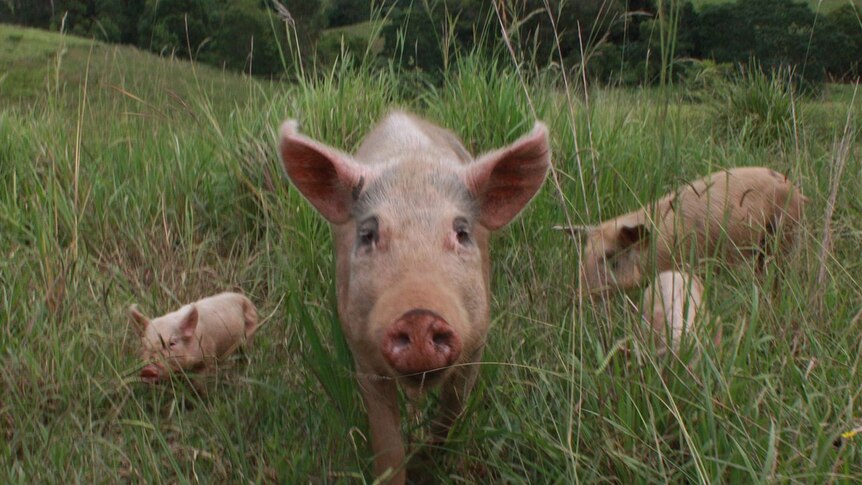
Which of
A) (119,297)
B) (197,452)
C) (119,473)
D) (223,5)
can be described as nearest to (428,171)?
(197,452)

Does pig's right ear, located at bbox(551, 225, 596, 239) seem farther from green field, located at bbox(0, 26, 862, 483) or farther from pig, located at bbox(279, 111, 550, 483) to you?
pig, located at bbox(279, 111, 550, 483)

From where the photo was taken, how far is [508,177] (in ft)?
9.86

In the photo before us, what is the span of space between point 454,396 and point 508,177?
2.41 feet

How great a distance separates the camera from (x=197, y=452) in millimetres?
2963

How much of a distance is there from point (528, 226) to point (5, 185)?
2938 millimetres

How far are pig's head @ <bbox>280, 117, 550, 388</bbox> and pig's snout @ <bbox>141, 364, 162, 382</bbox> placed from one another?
1.01m

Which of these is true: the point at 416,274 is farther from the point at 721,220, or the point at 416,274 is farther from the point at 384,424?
the point at 721,220

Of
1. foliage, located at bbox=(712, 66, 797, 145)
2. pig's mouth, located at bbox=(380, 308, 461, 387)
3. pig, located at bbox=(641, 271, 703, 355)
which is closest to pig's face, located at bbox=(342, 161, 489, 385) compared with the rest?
pig's mouth, located at bbox=(380, 308, 461, 387)

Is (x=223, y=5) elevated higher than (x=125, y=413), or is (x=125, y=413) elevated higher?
(x=223, y=5)

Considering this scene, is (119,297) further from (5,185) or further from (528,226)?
(528,226)

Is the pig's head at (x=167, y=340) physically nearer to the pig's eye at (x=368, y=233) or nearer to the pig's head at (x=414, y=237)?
the pig's head at (x=414, y=237)

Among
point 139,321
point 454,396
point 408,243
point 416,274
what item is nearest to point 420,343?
point 416,274

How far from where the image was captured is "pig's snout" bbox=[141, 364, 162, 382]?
3668 mm

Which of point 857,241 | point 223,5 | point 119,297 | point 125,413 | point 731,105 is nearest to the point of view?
point 125,413
